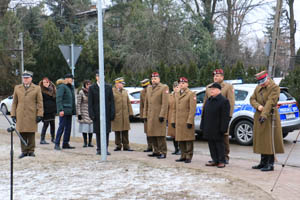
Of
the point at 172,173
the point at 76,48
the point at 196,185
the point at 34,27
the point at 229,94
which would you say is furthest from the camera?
the point at 34,27

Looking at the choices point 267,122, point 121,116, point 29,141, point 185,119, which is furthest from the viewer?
point 121,116

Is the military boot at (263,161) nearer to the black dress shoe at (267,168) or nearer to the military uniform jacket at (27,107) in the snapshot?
the black dress shoe at (267,168)

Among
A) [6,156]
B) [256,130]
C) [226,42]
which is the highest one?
[226,42]

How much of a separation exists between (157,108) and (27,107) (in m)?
2.97

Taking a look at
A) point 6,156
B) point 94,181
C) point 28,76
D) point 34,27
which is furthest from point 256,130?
point 34,27

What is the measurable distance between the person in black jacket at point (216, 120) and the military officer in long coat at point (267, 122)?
62 centimetres

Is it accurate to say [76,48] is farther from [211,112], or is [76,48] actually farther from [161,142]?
[211,112]

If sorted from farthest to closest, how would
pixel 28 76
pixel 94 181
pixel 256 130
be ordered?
pixel 28 76, pixel 256 130, pixel 94 181

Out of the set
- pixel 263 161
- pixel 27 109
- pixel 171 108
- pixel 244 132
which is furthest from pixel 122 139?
pixel 263 161

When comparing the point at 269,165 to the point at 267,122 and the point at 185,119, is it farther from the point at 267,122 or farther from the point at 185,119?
the point at 185,119

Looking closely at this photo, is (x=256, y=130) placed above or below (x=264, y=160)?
above

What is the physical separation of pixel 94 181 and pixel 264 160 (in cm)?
341

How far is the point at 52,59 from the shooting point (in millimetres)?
38781

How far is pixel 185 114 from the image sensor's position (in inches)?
328
